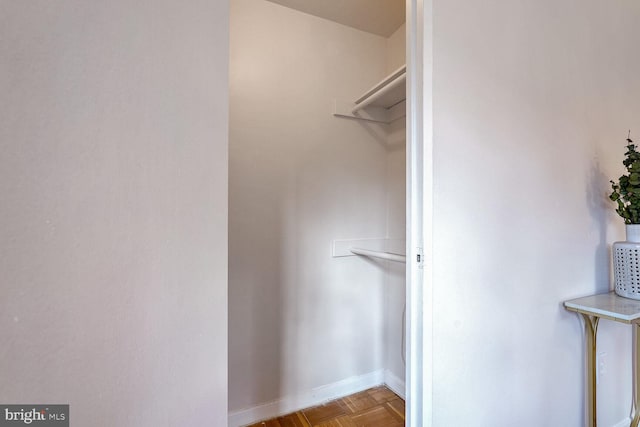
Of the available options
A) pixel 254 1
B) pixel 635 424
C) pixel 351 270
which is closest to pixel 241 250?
pixel 351 270

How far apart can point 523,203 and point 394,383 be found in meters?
1.47

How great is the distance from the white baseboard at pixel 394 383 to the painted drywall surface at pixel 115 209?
1630mm

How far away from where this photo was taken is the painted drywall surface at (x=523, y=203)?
0.95 m

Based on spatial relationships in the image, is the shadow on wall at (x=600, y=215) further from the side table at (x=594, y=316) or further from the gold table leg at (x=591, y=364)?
the gold table leg at (x=591, y=364)

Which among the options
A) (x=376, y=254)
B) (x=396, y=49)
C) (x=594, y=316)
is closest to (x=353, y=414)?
(x=376, y=254)

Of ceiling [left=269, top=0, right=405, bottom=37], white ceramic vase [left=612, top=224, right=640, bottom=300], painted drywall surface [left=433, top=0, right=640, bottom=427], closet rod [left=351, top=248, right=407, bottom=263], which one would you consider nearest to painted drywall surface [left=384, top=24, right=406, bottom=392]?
ceiling [left=269, top=0, right=405, bottom=37]

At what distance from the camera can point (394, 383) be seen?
186 centimetres

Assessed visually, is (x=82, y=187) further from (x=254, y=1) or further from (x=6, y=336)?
(x=254, y=1)

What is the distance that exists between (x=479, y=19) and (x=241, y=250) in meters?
1.55

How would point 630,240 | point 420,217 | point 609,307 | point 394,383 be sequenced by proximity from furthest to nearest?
point 394,383 < point 630,240 < point 609,307 < point 420,217

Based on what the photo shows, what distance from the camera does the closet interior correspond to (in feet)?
5.17

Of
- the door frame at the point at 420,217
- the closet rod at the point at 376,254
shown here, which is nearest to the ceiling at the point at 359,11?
the door frame at the point at 420,217

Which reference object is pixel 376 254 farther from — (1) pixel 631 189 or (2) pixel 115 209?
(2) pixel 115 209

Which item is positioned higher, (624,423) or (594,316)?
(594,316)
